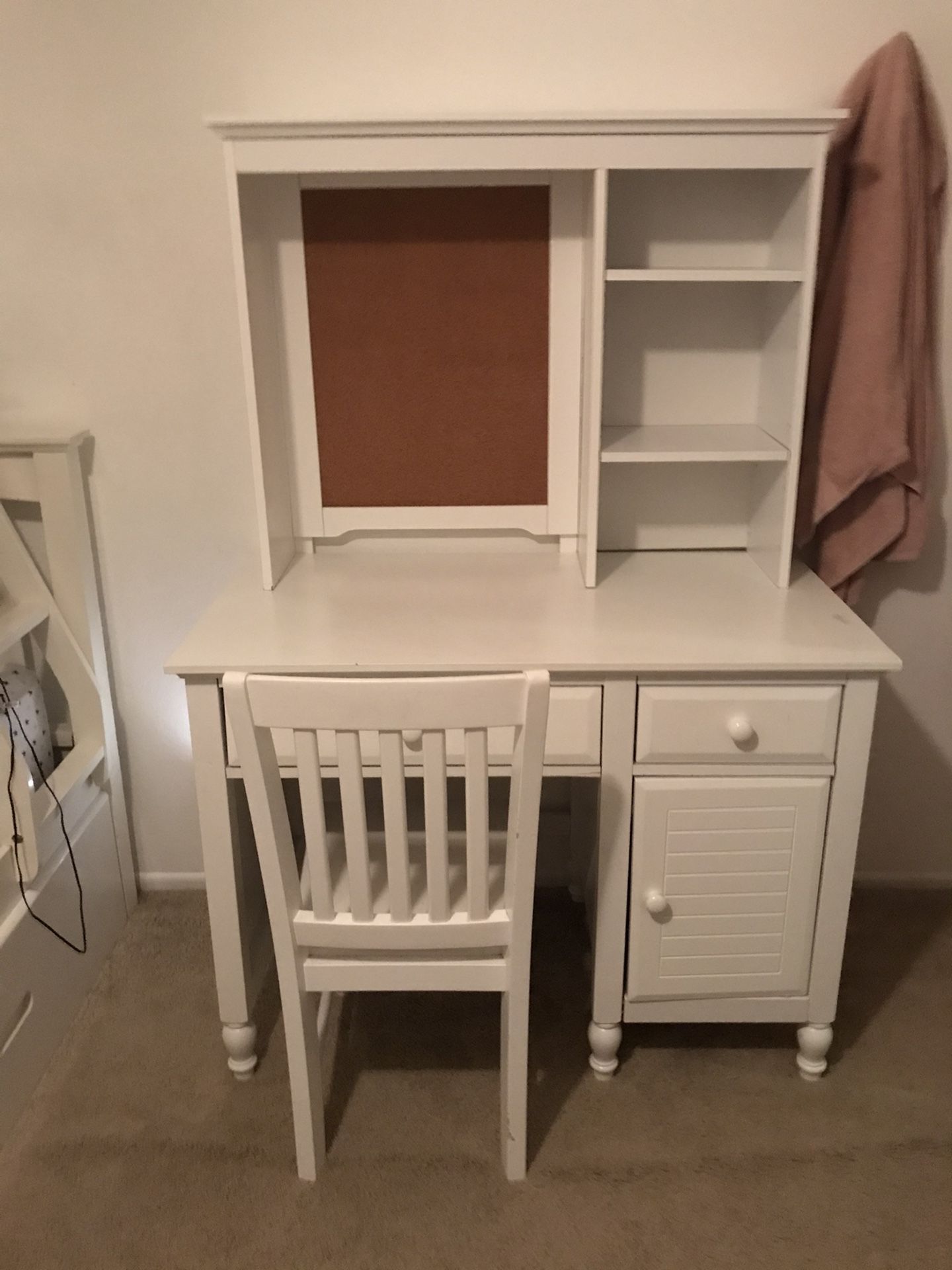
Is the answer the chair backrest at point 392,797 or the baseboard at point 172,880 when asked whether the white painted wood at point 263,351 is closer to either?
the chair backrest at point 392,797

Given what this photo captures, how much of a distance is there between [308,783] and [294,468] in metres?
0.79

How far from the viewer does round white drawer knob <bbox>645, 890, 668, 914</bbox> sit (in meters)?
1.61

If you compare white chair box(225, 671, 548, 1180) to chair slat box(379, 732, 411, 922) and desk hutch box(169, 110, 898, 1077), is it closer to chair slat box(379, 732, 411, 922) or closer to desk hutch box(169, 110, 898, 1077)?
chair slat box(379, 732, 411, 922)

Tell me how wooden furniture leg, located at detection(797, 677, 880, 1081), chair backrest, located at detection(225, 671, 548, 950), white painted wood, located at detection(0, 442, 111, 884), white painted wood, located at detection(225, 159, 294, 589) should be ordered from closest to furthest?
chair backrest, located at detection(225, 671, 548, 950) → wooden furniture leg, located at detection(797, 677, 880, 1081) → white painted wood, located at detection(225, 159, 294, 589) → white painted wood, located at detection(0, 442, 111, 884)

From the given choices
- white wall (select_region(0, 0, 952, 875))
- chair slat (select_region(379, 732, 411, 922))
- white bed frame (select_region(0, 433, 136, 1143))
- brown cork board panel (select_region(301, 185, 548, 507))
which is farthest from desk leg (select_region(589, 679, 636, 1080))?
white bed frame (select_region(0, 433, 136, 1143))

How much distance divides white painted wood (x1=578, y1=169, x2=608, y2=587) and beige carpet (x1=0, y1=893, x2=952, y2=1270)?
899 millimetres

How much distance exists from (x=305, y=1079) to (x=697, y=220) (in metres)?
1.58

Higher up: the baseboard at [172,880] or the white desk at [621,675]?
the white desk at [621,675]

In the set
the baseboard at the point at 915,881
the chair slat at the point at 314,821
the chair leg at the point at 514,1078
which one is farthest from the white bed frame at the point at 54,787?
the baseboard at the point at 915,881

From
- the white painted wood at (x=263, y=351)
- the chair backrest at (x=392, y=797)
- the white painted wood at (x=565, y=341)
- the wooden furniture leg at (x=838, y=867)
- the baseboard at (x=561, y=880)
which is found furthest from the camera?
the baseboard at (x=561, y=880)

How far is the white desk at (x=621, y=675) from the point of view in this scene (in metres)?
1.52


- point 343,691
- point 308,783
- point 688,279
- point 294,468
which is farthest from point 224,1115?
point 688,279

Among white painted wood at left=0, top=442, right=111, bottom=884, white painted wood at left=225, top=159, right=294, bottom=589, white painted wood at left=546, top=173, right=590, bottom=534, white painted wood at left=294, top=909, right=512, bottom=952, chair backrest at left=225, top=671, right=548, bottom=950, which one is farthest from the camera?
white painted wood at left=0, top=442, right=111, bottom=884

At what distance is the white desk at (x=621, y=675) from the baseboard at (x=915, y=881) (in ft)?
2.13
